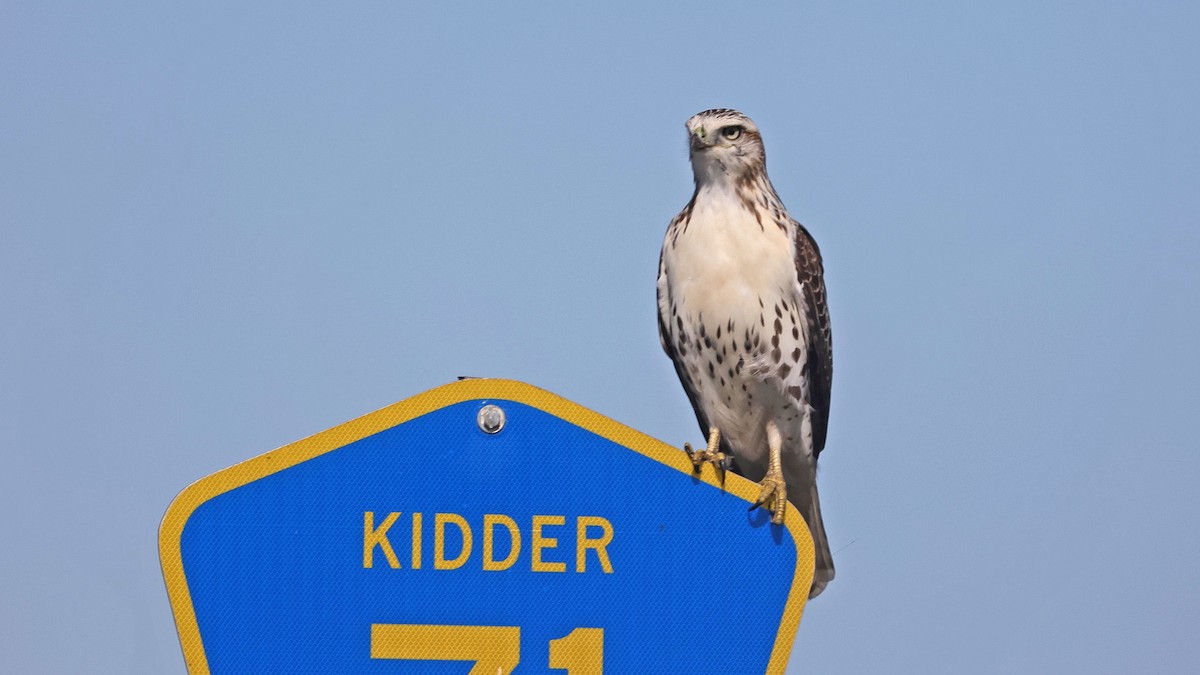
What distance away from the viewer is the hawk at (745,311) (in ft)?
13.0

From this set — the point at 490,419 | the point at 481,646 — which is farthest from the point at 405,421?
the point at 481,646

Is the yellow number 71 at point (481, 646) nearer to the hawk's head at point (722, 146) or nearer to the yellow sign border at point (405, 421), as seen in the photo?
the yellow sign border at point (405, 421)

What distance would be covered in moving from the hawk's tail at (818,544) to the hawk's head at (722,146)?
99 cm

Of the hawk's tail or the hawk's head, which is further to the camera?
the hawk's head

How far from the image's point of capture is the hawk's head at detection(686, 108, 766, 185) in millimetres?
4133

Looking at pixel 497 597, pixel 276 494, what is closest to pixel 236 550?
pixel 276 494

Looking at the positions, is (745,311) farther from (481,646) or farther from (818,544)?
(481,646)

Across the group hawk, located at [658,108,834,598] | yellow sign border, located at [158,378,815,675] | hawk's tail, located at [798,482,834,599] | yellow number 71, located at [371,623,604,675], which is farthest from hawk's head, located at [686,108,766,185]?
yellow number 71, located at [371,623,604,675]

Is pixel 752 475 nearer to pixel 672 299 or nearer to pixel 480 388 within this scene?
pixel 672 299

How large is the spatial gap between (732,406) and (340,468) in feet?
6.17

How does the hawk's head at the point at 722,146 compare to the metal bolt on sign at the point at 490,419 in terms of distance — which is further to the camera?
the hawk's head at the point at 722,146

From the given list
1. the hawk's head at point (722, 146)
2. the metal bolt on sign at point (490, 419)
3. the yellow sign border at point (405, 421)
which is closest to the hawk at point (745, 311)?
the hawk's head at point (722, 146)

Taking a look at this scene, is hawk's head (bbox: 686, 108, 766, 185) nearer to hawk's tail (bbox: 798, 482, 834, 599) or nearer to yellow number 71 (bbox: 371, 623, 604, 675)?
hawk's tail (bbox: 798, 482, 834, 599)

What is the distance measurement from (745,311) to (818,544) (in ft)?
2.30
